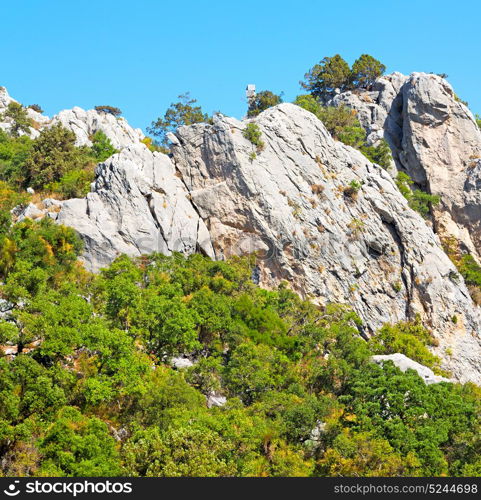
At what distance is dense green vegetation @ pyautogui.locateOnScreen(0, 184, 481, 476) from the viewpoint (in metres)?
25.3

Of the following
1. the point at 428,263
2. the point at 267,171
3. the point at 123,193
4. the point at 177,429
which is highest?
the point at 267,171

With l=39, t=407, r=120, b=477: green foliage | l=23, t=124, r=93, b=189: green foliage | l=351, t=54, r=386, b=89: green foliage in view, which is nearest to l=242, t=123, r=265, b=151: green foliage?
l=23, t=124, r=93, b=189: green foliage

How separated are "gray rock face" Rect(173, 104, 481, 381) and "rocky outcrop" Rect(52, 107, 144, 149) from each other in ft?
85.4

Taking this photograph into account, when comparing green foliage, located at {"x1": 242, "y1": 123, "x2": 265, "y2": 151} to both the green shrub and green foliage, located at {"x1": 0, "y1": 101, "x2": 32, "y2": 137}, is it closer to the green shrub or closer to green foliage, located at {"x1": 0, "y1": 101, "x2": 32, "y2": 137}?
the green shrub

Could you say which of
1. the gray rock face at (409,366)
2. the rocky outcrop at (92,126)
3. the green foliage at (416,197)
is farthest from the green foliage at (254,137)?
the rocky outcrop at (92,126)

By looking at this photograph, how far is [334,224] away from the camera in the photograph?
59.4 meters

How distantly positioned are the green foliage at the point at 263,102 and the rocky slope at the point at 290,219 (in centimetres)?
1994

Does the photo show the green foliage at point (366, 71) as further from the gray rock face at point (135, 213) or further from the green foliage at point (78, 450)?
the green foliage at point (78, 450)

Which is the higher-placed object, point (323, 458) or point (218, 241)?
point (218, 241)

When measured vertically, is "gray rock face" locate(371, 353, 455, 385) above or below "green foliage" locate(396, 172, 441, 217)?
below

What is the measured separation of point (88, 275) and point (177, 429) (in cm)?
2124

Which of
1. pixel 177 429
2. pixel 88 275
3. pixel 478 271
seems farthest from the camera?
pixel 478 271
